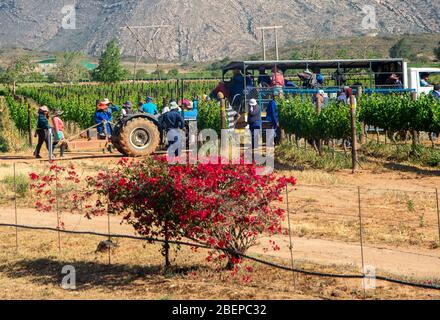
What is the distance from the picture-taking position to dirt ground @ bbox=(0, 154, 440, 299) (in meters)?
10.7

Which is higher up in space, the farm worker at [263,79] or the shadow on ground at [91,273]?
the farm worker at [263,79]

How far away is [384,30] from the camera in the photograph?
151 m

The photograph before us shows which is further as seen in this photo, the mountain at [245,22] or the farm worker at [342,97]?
the mountain at [245,22]

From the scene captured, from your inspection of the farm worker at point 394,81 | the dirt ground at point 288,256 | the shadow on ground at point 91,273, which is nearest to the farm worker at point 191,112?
the farm worker at point 394,81

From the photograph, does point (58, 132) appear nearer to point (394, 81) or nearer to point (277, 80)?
point (277, 80)

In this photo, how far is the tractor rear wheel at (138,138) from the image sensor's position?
22.6 meters

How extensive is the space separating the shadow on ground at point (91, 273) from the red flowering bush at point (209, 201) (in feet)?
1.91

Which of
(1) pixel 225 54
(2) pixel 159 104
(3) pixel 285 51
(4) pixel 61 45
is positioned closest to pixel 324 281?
(2) pixel 159 104

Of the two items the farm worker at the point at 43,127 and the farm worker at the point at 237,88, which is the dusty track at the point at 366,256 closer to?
the farm worker at the point at 43,127

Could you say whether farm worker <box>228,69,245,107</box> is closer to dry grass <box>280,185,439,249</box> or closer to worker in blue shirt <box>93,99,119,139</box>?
worker in blue shirt <box>93,99,119,139</box>

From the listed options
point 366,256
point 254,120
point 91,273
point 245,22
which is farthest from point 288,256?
point 245,22

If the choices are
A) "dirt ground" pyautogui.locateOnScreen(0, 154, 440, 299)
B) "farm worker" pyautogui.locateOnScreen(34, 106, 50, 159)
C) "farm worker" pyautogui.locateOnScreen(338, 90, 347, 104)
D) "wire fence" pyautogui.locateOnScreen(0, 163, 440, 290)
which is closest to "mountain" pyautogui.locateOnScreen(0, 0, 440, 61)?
"farm worker" pyautogui.locateOnScreen(338, 90, 347, 104)

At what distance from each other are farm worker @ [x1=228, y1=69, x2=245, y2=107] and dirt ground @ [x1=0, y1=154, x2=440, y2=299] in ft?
30.1
